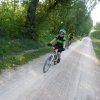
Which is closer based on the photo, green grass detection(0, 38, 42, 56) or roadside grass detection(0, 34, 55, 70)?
roadside grass detection(0, 34, 55, 70)

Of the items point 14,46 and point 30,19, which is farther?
point 30,19

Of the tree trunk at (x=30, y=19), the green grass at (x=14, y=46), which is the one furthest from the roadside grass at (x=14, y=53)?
the tree trunk at (x=30, y=19)

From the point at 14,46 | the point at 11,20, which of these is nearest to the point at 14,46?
the point at 14,46

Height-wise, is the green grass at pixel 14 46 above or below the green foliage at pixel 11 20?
below

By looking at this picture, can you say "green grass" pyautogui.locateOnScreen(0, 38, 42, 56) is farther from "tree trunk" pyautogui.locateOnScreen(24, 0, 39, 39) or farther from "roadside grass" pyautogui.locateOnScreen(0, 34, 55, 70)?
"tree trunk" pyautogui.locateOnScreen(24, 0, 39, 39)

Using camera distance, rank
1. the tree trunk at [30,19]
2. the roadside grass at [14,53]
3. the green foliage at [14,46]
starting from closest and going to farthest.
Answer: the roadside grass at [14,53] → the green foliage at [14,46] → the tree trunk at [30,19]

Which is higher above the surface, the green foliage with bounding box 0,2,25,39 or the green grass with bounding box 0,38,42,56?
the green foliage with bounding box 0,2,25,39

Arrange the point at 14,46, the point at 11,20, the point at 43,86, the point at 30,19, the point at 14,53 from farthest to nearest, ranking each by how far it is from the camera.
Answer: the point at 30,19, the point at 11,20, the point at 14,46, the point at 14,53, the point at 43,86

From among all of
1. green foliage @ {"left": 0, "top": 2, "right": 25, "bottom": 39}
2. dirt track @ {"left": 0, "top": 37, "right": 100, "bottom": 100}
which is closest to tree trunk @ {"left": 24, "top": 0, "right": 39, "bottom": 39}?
green foliage @ {"left": 0, "top": 2, "right": 25, "bottom": 39}

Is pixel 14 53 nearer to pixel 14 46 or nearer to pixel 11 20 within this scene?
pixel 14 46

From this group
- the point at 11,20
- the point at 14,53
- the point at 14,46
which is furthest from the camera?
the point at 11,20

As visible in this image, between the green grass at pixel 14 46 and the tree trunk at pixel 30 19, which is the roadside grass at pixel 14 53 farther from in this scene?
the tree trunk at pixel 30 19

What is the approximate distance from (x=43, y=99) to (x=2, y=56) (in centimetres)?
542

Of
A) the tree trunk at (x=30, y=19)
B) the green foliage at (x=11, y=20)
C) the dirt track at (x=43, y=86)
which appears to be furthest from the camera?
the tree trunk at (x=30, y=19)
